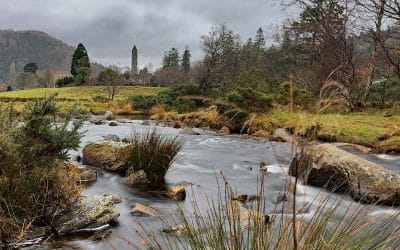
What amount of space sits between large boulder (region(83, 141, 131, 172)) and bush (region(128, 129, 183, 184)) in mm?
624

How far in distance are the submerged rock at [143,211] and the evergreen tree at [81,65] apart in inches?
2773

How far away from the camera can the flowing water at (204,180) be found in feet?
19.3

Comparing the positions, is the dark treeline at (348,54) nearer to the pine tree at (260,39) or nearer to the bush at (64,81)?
the pine tree at (260,39)

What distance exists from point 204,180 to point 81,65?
237 feet

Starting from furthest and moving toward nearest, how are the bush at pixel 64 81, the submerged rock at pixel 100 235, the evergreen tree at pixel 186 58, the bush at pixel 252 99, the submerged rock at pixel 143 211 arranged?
the evergreen tree at pixel 186 58 < the bush at pixel 64 81 < the bush at pixel 252 99 < the submerged rock at pixel 143 211 < the submerged rock at pixel 100 235

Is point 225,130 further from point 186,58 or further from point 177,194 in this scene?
point 186,58

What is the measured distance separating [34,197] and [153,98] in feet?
119

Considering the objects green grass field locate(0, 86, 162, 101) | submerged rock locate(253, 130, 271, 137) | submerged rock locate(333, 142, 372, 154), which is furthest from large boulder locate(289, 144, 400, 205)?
green grass field locate(0, 86, 162, 101)

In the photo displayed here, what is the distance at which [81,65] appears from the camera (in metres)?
77.9

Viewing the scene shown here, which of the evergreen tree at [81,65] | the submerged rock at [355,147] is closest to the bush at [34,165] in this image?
the submerged rock at [355,147]

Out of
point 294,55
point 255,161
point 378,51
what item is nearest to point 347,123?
point 255,161

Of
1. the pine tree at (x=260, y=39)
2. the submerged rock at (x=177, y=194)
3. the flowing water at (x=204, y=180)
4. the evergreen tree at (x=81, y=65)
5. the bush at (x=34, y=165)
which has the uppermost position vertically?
the pine tree at (x=260, y=39)

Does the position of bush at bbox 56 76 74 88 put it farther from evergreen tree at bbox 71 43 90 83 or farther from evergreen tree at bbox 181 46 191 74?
evergreen tree at bbox 181 46 191 74

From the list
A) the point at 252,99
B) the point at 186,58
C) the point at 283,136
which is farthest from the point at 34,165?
the point at 186,58
